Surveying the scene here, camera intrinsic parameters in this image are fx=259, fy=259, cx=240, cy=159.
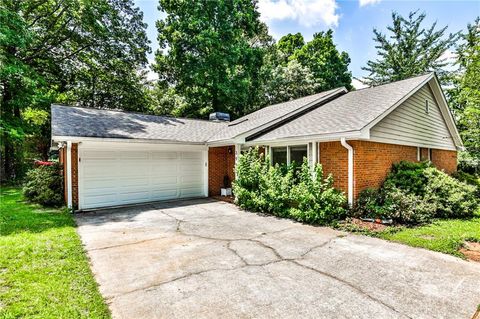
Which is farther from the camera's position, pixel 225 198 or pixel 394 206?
pixel 225 198

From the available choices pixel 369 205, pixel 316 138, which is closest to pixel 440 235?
pixel 369 205

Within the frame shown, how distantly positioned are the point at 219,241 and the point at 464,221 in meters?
7.23

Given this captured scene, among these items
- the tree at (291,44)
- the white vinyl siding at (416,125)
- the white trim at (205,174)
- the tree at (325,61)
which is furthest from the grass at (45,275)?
the tree at (291,44)

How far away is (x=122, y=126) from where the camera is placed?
427 inches

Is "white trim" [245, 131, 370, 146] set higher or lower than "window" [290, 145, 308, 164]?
higher

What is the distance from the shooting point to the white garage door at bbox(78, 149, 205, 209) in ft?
30.7

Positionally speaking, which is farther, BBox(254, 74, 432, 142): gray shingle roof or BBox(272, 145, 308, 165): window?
BBox(272, 145, 308, 165): window

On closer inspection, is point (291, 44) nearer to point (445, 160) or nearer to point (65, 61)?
point (445, 160)

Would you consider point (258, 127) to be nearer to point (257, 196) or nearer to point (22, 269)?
point (257, 196)

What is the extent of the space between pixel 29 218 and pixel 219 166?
23.7 ft

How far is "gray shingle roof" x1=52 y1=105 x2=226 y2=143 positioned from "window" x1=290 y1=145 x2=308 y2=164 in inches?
163

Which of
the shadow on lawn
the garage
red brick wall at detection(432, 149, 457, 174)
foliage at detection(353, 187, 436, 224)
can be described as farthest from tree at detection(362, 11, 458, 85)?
the shadow on lawn

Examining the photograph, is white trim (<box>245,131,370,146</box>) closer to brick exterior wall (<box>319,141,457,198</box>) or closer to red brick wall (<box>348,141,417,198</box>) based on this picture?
brick exterior wall (<box>319,141,457,198</box>)

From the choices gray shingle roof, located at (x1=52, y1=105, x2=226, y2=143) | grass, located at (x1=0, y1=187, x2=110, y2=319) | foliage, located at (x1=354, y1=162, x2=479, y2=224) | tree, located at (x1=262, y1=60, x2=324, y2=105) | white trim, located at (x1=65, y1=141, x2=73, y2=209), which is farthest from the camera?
tree, located at (x1=262, y1=60, x2=324, y2=105)
